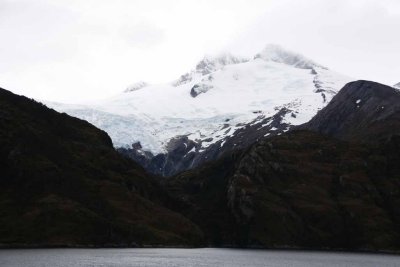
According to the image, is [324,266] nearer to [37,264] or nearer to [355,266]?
[355,266]

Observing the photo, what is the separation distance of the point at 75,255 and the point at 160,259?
25891mm

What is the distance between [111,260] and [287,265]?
53600 mm

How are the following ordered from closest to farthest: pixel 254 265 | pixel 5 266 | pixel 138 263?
pixel 5 266 < pixel 138 263 < pixel 254 265

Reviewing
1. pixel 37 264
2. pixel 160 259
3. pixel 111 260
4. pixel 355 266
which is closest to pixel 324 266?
pixel 355 266

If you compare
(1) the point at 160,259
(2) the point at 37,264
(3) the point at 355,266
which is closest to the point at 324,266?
(3) the point at 355,266

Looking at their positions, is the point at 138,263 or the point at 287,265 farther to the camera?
the point at 287,265

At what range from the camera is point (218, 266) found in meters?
185

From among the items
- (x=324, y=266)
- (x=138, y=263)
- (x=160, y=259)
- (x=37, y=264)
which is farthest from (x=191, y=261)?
(x=37, y=264)

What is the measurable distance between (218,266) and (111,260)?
3009 centimetres

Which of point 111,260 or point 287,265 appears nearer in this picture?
point 111,260

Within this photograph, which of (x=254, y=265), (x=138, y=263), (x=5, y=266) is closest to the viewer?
(x=5, y=266)

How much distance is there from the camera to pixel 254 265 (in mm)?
194875

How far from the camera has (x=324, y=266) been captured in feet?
647

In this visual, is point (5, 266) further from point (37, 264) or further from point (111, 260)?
point (111, 260)
